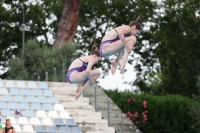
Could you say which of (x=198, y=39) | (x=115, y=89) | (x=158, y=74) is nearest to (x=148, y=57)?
(x=158, y=74)

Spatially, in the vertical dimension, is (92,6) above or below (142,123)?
above

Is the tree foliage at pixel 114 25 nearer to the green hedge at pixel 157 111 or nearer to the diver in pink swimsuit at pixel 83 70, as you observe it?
the green hedge at pixel 157 111

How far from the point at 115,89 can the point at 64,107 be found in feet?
12.5

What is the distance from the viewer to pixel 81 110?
25.6 meters

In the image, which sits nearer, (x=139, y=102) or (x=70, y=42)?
(x=139, y=102)

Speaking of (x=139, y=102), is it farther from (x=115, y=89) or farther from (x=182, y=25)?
(x=182, y=25)

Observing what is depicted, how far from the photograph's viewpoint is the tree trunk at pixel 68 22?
32.3 m

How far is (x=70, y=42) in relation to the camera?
3052cm

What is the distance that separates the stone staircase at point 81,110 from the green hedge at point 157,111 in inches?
95.6

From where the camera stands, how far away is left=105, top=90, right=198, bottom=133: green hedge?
28375 mm

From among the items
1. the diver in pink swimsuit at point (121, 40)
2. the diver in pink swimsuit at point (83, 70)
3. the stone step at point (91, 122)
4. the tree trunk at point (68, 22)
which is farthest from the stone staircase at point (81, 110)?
the diver in pink swimsuit at point (121, 40)

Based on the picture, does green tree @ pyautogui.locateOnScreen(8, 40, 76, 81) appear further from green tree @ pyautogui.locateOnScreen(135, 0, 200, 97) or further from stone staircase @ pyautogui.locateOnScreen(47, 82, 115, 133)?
green tree @ pyautogui.locateOnScreen(135, 0, 200, 97)

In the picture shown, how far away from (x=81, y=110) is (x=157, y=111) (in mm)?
3998

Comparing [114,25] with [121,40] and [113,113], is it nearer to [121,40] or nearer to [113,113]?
[113,113]
